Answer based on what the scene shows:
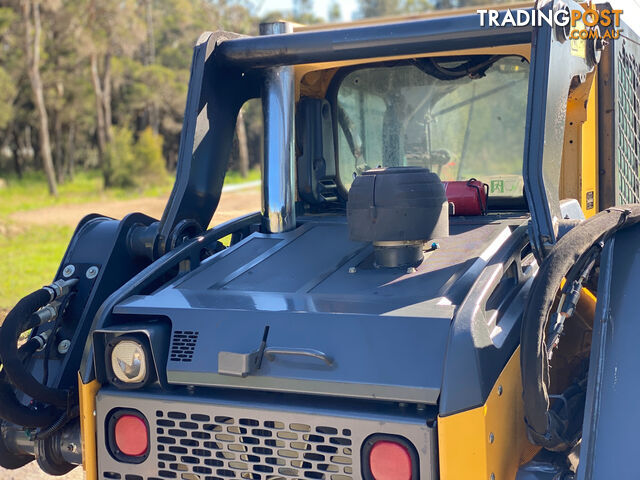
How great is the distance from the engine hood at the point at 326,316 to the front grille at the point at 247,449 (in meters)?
0.11

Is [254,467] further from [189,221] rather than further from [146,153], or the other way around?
[146,153]

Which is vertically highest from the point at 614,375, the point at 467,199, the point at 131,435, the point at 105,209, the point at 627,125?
the point at 627,125

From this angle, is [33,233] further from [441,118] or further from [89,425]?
[89,425]

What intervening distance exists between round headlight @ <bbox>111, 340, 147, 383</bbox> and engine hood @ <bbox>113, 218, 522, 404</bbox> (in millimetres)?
107

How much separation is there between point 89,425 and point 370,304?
1.01 metres

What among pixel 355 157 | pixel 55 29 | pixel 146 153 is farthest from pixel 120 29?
pixel 355 157

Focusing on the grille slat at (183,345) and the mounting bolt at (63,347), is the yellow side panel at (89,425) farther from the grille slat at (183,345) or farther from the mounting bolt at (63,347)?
the mounting bolt at (63,347)

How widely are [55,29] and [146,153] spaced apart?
746cm

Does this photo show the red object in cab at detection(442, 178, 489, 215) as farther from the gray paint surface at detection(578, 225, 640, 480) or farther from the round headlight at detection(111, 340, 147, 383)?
the round headlight at detection(111, 340, 147, 383)

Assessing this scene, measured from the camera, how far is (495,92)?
3.82 metres

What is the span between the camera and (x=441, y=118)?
392 centimetres

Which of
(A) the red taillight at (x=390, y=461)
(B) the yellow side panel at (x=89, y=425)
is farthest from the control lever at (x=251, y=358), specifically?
(B) the yellow side panel at (x=89, y=425)

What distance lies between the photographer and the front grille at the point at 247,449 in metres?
2.28

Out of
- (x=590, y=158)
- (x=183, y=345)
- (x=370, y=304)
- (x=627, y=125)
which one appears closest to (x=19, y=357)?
(x=183, y=345)
